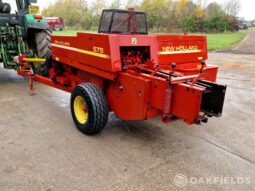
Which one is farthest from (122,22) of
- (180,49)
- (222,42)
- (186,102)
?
(222,42)

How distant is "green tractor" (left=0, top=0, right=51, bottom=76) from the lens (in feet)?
18.3

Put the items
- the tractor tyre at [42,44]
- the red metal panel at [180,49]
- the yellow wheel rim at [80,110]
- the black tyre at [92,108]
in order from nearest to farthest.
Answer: the black tyre at [92,108] → the yellow wheel rim at [80,110] → the red metal panel at [180,49] → the tractor tyre at [42,44]

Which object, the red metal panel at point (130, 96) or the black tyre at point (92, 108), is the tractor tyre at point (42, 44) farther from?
the red metal panel at point (130, 96)

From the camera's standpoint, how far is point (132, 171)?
2.64 m

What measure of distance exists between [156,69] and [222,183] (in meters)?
1.36

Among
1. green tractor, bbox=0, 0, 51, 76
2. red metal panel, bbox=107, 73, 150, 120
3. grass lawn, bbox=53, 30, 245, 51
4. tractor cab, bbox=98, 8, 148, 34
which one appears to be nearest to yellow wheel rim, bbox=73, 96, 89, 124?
red metal panel, bbox=107, 73, 150, 120

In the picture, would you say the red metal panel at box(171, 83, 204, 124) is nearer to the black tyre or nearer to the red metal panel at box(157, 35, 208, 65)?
the black tyre

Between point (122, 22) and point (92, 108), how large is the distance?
176cm

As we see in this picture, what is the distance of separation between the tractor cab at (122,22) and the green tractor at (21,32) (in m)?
1.89

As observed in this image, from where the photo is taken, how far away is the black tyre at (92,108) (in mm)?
3135

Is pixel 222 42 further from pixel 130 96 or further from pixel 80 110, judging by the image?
pixel 130 96

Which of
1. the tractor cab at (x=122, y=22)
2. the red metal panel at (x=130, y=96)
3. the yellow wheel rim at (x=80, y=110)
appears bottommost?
the yellow wheel rim at (x=80, y=110)

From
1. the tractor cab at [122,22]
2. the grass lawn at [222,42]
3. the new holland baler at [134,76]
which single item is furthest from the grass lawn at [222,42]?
the new holland baler at [134,76]

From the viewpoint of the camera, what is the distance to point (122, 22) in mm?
4215
